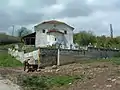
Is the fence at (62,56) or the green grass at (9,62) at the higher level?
the fence at (62,56)

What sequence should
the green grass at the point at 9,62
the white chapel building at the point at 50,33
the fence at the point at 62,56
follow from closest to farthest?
the fence at the point at 62,56
the green grass at the point at 9,62
the white chapel building at the point at 50,33

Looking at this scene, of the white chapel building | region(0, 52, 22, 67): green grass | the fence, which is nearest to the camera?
the fence

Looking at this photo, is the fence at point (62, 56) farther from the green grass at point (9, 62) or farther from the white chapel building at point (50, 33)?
the white chapel building at point (50, 33)

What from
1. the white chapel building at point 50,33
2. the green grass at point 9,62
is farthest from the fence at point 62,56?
the white chapel building at point 50,33

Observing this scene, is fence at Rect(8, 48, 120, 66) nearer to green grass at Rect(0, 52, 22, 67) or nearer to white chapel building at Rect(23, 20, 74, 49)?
green grass at Rect(0, 52, 22, 67)

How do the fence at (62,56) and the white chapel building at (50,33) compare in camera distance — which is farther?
the white chapel building at (50,33)

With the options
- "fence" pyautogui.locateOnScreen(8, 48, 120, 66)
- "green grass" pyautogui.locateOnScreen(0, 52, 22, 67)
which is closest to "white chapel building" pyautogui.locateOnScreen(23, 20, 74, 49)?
"green grass" pyautogui.locateOnScreen(0, 52, 22, 67)

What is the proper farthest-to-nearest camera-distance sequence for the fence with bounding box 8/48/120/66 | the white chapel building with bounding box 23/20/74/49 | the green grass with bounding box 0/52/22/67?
1. the white chapel building with bounding box 23/20/74/49
2. the green grass with bounding box 0/52/22/67
3. the fence with bounding box 8/48/120/66

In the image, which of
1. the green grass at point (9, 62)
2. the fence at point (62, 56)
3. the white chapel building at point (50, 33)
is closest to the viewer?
the fence at point (62, 56)

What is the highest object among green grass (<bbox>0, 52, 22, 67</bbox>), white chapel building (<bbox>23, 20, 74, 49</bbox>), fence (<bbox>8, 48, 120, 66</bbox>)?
white chapel building (<bbox>23, 20, 74, 49</bbox>)

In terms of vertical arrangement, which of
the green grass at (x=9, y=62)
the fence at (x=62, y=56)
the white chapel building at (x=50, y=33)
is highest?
the white chapel building at (x=50, y=33)

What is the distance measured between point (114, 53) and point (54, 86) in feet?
74.6

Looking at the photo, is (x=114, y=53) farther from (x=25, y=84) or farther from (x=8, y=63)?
(x=25, y=84)

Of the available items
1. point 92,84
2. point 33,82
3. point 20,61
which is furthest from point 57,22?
point 92,84
